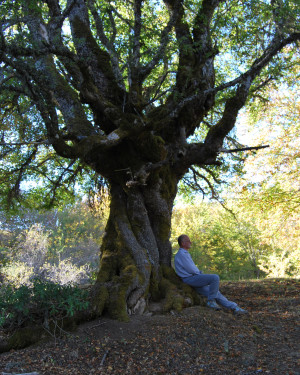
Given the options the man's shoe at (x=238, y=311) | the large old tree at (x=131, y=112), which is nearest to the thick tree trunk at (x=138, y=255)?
the large old tree at (x=131, y=112)

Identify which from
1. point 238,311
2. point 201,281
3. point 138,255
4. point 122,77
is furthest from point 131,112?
point 238,311

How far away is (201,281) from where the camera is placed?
5.76 m

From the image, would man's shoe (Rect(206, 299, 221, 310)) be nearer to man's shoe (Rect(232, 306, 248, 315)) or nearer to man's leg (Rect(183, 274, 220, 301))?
man's leg (Rect(183, 274, 220, 301))

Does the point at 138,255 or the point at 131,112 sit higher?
the point at 131,112

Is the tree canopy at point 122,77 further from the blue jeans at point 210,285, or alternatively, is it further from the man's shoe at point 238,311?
the man's shoe at point 238,311

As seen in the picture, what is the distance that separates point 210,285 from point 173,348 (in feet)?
6.89

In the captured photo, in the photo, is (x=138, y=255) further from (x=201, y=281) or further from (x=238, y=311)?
(x=238, y=311)

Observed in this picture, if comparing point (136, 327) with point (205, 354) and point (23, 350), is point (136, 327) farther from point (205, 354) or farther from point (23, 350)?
point (23, 350)

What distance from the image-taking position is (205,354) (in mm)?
3697

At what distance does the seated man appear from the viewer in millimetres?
5629

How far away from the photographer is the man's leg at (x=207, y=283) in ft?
18.5

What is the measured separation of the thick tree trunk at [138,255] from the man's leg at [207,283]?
15 cm

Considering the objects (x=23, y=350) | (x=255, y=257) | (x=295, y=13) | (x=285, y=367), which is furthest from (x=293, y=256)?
(x=23, y=350)

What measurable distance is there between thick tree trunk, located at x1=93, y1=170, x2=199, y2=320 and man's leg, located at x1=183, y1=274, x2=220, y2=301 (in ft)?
0.49
